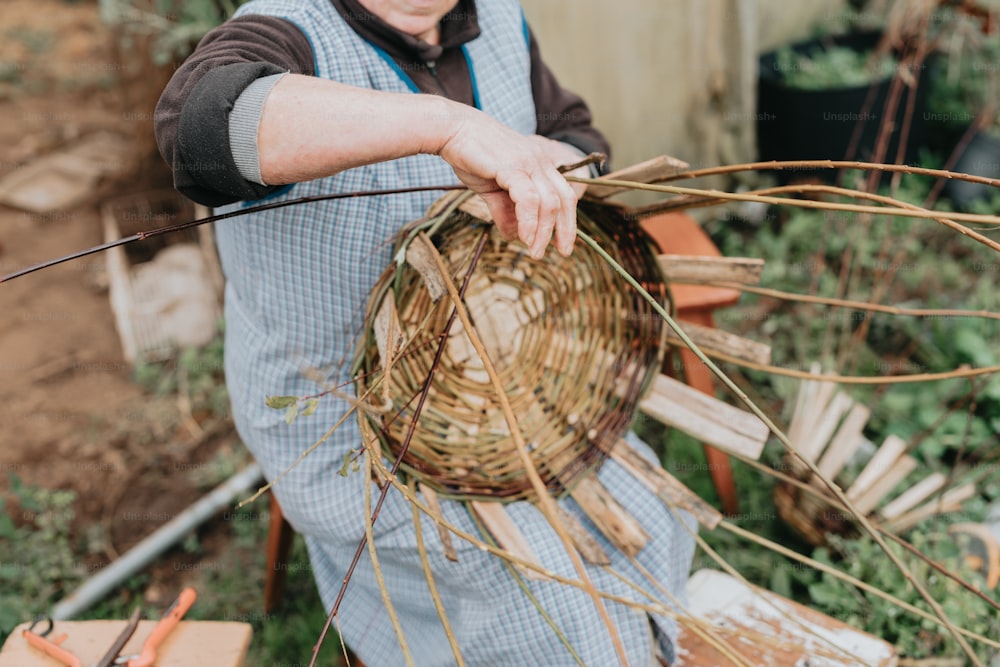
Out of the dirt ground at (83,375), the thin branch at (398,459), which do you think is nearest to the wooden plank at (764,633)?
the thin branch at (398,459)

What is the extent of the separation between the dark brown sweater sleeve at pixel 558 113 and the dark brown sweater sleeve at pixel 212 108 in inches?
20.8

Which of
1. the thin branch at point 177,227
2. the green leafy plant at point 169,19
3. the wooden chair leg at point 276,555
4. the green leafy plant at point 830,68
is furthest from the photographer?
the green leafy plant at point 830,68

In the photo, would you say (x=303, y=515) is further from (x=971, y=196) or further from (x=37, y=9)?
(x=37, y=9)

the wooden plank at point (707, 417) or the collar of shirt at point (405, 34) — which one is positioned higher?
the collar of shirt at point (405, 34)

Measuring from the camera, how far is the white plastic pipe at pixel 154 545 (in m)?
1.70

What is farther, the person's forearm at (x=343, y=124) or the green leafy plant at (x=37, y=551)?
the green leafy plant at (x=37, y=551)

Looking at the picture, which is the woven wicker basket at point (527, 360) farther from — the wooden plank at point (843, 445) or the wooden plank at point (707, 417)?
the wooden plank at point (843, 445)

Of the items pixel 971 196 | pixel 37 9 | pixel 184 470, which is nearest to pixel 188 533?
pixel 184 470

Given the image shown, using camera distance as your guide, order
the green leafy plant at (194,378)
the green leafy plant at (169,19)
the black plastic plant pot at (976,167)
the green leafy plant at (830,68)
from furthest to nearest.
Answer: the green leafy plant at (830,68) → the black plastic plant pot at (976,167) → the green leafy plant at (194,378) → the green leafy plant at (169,19)

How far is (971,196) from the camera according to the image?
8.60 feet

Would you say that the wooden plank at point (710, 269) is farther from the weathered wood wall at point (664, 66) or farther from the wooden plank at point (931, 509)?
the weathered wood wall at point (664, 66)

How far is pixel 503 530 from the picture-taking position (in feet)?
3.72

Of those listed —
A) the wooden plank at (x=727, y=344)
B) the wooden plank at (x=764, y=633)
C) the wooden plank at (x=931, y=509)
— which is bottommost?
the wooden plank at (x=931, y=509)

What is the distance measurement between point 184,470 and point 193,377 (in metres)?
0.36
